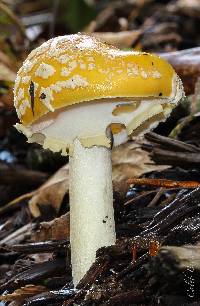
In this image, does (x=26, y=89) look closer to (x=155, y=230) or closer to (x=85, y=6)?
(x=155, y=230)

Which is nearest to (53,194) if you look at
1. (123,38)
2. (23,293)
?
(23,293)

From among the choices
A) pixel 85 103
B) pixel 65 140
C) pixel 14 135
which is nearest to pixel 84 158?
pixel 65 140

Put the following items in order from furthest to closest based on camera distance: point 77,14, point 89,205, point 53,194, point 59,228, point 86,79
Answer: point 77,14
point 53,194
point 59,228
point 89,205
point 86,79

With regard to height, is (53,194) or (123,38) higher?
(123,38)

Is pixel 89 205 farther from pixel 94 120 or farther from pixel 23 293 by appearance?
pixel 23 293

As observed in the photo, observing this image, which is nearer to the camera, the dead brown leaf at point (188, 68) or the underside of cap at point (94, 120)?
the underside of cap at point (94, 120)

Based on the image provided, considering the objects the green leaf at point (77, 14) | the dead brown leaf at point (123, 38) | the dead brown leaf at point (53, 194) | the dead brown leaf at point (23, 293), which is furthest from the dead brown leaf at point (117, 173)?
the green leaf at point (77, 14)

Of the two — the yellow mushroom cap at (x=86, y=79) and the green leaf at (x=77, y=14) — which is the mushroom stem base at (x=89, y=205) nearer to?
the yellow mushroom cap at (x=86, y=79)
